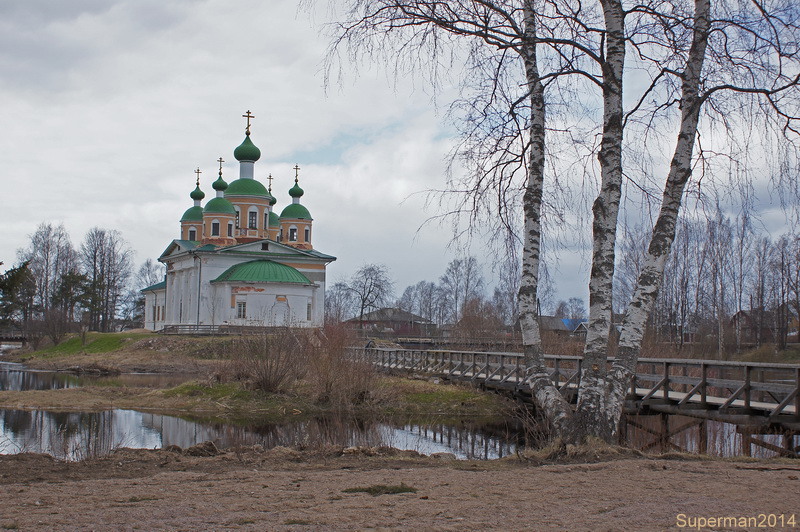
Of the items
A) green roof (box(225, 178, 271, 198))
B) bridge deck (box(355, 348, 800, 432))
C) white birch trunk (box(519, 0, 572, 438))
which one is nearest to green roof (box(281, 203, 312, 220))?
green roof (box(225, 178, 271, 198))

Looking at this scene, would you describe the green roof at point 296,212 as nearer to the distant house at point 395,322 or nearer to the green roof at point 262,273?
the green roof at point 262,273

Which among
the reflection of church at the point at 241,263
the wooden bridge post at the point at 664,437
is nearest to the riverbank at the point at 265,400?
the wooden bridge post at the point at 664,437

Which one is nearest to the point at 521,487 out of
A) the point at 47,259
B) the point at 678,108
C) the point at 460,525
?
the point at 460,525

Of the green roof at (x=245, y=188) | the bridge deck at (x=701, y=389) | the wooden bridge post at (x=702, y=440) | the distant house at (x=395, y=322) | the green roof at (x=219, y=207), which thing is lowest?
the wooden bridge post at (x=702, y=440)

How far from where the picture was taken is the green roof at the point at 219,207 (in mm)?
54281

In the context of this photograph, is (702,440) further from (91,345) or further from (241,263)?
(91,345)

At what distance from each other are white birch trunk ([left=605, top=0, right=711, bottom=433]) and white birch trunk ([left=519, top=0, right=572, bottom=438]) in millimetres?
902

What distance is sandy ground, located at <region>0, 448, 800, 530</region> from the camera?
5617 mm

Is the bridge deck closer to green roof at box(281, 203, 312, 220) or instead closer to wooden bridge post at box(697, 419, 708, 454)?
wooden bridge post at box(697, 419, 708, 454)

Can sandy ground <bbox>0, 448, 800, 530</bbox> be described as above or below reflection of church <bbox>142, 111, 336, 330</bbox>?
below

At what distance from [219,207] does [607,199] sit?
47519mm

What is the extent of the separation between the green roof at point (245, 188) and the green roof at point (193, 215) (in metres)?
6.55

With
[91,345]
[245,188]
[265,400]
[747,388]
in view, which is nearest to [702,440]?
[747,388]

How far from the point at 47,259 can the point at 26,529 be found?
70832 mm
